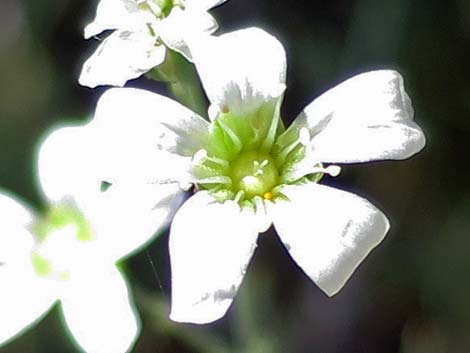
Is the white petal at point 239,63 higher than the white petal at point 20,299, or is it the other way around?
the white petal at point 239,63

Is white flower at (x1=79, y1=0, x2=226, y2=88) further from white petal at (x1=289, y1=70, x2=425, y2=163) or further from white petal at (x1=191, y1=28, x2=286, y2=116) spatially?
white petal at (x1=289, y1=70, x2=425, y2=163)

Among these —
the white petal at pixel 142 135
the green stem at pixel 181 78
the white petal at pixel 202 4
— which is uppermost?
the white petal at pixel 202 4

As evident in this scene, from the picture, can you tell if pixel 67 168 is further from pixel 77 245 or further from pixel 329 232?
pixel 329 232

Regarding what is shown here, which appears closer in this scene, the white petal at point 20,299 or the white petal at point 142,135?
the white petal at point 142,135

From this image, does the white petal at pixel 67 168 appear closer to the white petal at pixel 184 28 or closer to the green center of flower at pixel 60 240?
the green center of flower at pixel 60 240

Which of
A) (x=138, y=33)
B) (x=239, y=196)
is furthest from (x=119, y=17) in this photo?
(x=239, y=196)

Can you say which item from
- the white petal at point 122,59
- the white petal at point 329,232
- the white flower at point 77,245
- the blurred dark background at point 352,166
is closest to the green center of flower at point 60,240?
the white flower at point 77,245

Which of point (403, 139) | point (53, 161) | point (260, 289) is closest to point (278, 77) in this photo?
point (403, 139)

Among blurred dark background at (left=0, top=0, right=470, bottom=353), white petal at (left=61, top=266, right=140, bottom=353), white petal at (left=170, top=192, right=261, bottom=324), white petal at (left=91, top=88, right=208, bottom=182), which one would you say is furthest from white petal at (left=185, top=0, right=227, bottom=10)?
blurred dark background at (left=0, top=0, right=470, bottom=353)
